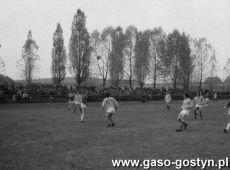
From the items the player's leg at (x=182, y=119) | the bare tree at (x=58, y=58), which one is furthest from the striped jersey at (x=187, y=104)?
the bare tree at (x=58, y=58)

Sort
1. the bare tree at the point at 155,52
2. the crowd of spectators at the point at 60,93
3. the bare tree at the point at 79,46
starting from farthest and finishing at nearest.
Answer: the bare tree at the point at 155,52
the bare tree at the point at 79,46
the crowd of spectators at the point at 60,93

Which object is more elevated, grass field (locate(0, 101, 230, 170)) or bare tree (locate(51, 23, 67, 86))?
bare tree (locate(51, 23, 67, 86))

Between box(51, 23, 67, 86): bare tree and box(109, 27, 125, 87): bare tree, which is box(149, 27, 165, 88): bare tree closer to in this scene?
box(109, 27, 125, 87): bare tree

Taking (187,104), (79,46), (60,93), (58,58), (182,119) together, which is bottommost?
(182,119)

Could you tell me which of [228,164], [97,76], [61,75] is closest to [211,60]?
[97,76]

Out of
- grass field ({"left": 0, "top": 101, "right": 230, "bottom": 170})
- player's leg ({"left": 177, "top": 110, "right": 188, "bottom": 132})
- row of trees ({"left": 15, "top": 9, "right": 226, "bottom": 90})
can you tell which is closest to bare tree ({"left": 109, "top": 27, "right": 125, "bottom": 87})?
row of trees ({"left": 15, "top": 9, "right": 226, "bottom": 90})

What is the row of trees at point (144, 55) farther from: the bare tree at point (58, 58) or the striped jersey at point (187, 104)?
the striped jersey at point (187, 104)

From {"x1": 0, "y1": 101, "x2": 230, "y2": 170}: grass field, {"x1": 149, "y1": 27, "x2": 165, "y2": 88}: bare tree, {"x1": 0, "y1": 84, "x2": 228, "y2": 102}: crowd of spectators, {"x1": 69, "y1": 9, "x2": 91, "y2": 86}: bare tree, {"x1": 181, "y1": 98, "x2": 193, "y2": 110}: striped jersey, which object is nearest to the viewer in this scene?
{"x1": 0, "y1": 101, "x2": 230, "y2": 170}: grass field

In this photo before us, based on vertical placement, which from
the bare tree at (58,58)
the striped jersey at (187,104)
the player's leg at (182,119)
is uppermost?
the bare tree at (58,58)

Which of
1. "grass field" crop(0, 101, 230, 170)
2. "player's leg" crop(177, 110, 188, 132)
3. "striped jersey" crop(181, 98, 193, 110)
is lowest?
"grass field" crop(0, 101, 230, 170)

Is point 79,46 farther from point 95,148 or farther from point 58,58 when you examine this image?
point 95,148

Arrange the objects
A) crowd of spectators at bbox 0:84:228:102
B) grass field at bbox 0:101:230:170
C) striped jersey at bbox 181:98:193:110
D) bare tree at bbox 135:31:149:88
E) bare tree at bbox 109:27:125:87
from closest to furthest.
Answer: grass field at bbox 0:101:230:170, striped jersey at bbox 181:98:193:110, crowd of spectators at bbox 0:84:228:102, bare tree at bbox 109:27:125:87, bare tree at bbox 135:31:149:88

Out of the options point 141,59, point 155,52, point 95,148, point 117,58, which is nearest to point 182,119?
point 95,148

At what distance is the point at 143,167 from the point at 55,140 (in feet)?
18.3
